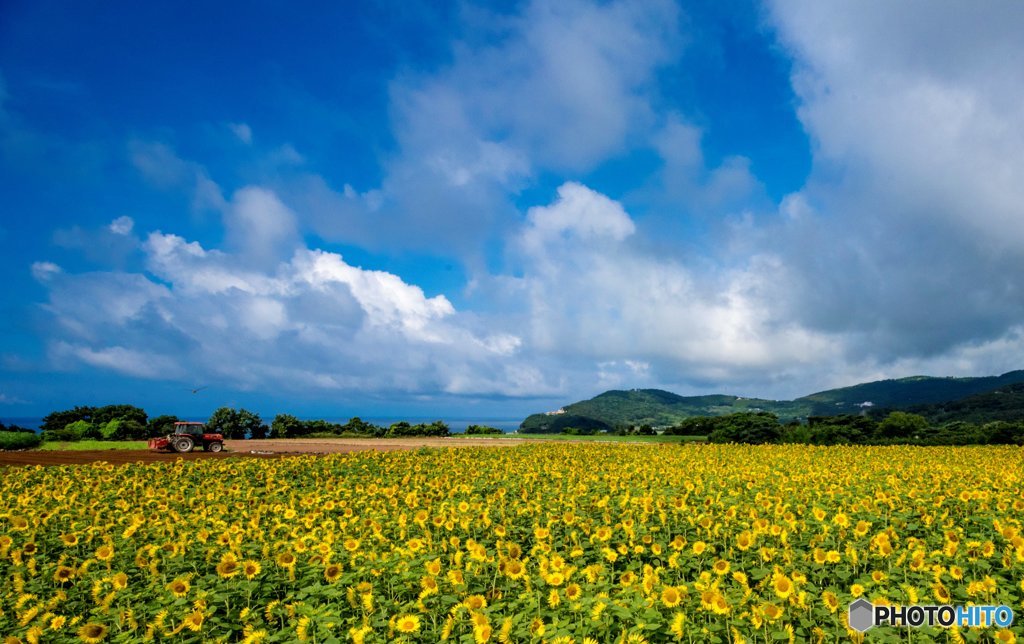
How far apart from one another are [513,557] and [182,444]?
28211 millimetres

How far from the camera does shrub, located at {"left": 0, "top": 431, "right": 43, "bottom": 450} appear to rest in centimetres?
3219

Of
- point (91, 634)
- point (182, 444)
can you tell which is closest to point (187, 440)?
point (182, 444)

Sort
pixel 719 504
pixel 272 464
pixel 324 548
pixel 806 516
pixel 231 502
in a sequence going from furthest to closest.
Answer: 1. pixel 272 464
2. pixel 231 502
3. pixel 719 504
4. pixel 806 516
5. pixel 324 548

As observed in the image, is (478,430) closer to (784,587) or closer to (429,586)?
(429,586)

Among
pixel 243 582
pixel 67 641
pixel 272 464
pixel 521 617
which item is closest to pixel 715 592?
pixel 521 617

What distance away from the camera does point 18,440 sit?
32.7 metres

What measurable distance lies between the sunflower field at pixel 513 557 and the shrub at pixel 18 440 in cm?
2411

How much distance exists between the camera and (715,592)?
4918 millimetres

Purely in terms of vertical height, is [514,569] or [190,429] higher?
[190,429]

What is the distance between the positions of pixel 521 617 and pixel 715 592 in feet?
5.63

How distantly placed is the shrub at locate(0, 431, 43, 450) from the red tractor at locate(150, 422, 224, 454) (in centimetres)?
997

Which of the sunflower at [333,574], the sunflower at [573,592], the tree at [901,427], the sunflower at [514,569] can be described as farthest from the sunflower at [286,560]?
the tree at [901,427]

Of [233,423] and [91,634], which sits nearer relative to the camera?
[91,634]

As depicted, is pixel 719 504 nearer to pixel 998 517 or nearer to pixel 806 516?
pixel 806 516
